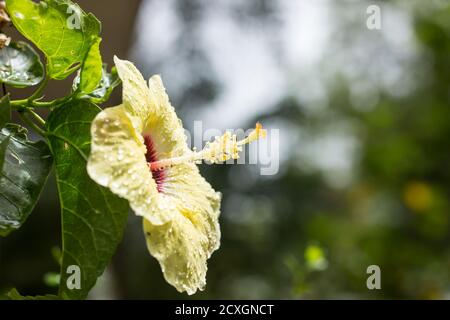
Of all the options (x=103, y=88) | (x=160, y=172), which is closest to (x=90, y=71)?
(x=103, y=88)

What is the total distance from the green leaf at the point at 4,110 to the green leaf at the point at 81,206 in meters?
0.07

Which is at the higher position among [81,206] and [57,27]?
[57,27]

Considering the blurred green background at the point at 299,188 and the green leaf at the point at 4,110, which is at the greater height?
the blurred green background at the point at 299,188

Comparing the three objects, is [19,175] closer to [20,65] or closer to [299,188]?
[20,65]

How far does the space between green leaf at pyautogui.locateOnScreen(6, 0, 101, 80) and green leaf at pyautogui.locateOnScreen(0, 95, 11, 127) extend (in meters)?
0.11

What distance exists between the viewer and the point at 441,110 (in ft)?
12.5

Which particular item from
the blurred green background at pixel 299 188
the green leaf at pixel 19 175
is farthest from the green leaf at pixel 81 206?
the blurred green background at pixel 299 188

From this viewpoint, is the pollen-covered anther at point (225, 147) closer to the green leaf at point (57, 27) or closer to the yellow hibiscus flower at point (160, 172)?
the yellow hibiscus flower at point (160, 172)

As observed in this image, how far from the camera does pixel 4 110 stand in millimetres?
552

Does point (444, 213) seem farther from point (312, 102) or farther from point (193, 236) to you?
point (312, 102)

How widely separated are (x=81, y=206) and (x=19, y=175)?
7 centimetres

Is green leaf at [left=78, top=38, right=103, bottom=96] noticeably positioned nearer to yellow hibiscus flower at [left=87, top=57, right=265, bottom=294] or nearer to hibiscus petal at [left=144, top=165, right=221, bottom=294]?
yellow hibiscus flower at [left=87, top=57, right=265, bottom=294]

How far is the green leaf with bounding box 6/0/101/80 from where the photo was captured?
621mm

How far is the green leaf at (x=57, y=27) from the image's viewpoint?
62 centimetres
